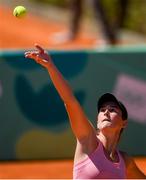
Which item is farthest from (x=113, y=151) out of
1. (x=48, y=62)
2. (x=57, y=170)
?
(x=57, y=170)

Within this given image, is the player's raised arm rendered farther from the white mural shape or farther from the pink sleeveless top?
the white mural shape

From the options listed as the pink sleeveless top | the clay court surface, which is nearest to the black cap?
the pink sleeveless top

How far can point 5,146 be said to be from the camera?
864cm

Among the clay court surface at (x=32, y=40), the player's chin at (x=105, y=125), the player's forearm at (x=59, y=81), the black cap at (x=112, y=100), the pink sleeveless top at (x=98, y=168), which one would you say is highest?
the player's forearm at (x=59, y=81)

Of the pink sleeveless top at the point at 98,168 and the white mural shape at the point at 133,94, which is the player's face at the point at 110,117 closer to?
the pink sleeveless top at the point at 98,168

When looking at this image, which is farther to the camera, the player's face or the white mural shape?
the white mural shape

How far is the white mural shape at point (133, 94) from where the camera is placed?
8.60 m

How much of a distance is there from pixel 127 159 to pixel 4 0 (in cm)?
2231

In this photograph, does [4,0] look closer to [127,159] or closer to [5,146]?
[5,146]

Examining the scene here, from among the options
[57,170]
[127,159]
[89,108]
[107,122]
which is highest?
[107,122]

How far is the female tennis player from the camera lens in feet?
12.4

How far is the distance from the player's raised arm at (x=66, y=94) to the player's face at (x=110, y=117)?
0.08 meters

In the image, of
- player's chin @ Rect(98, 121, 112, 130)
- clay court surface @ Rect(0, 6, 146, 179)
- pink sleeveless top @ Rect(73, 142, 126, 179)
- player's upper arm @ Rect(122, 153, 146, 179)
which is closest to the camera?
pink sleeveless top @ Rect(73, 142, 126, 179)

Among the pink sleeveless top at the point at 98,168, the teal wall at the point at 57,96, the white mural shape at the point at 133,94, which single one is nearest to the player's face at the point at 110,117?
the pink sleeveless top at the point at 98,168
